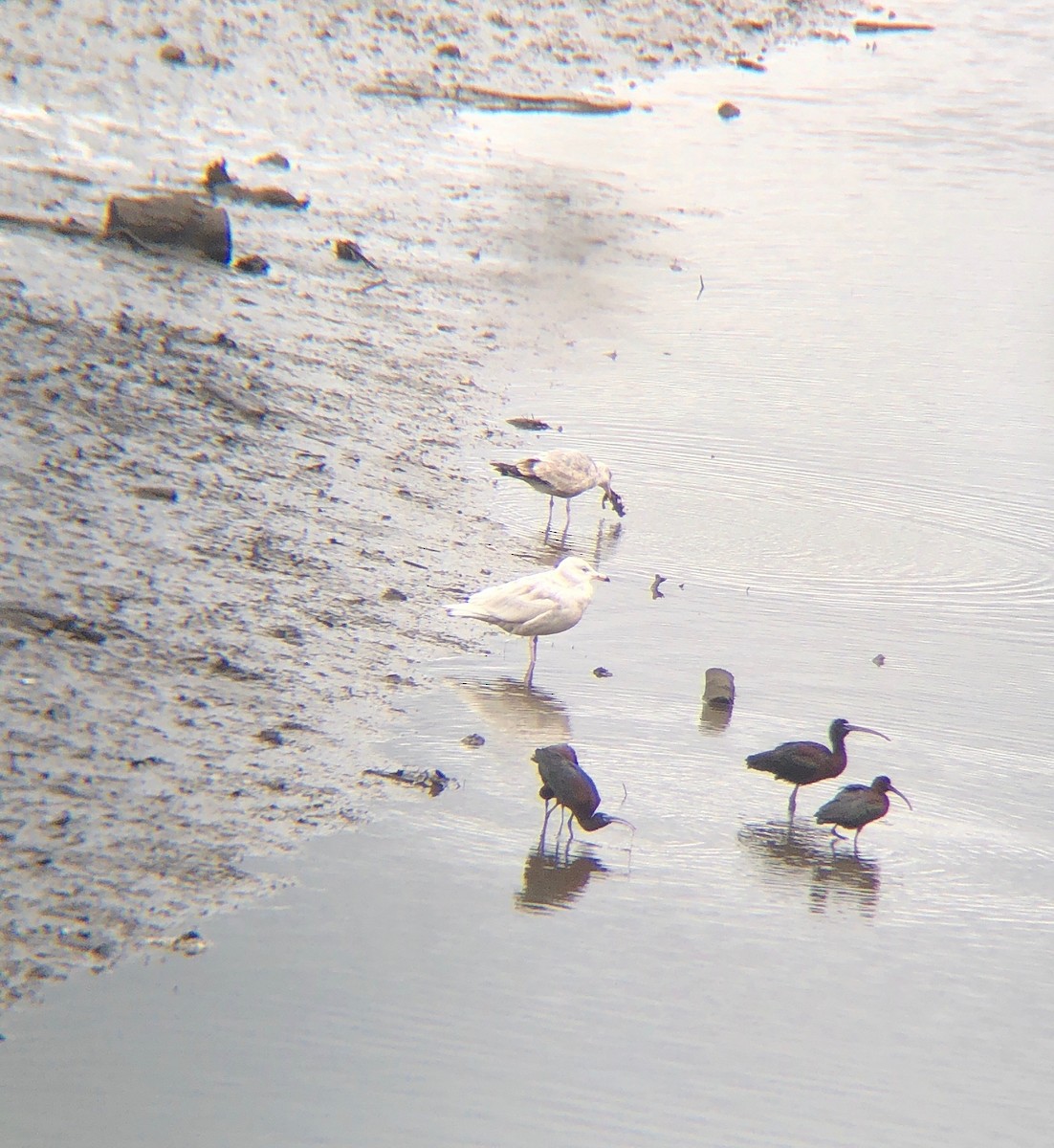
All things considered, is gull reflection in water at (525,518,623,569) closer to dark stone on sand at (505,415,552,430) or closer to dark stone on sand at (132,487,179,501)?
dark stone on sand at (505,415,552,430)

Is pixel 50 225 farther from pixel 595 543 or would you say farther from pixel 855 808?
pixel 855 808

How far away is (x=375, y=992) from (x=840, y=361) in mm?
9136

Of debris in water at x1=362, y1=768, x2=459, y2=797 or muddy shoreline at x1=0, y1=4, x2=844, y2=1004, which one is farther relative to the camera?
debris in water at x1=362, y1=768, x2=459, y2=797

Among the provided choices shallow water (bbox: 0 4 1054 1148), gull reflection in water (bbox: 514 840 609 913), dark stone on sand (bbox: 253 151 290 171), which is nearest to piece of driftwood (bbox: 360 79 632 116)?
dark stone on sand (bbox: 253 151 290 171)

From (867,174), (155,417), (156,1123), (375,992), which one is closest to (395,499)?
(155,417)

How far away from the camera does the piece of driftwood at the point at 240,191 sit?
47.4 feet

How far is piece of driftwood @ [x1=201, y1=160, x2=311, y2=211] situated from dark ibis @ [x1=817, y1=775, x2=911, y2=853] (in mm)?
9637

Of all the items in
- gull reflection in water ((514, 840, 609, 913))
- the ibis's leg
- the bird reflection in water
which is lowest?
the bird reflection in water

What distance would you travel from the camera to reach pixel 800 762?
6.61 m

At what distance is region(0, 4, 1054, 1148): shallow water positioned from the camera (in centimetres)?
472

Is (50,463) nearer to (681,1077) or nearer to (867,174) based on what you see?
(681,1077)

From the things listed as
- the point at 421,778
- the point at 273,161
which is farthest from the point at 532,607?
the point at 273,161

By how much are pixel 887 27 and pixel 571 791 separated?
24.6 metres

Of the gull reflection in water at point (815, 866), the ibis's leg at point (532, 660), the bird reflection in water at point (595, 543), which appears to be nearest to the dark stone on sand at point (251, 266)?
the bird reflection in water at point (595, 543)
